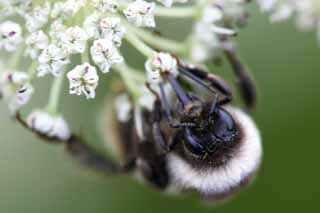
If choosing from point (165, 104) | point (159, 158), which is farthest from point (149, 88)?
point (159, 158)

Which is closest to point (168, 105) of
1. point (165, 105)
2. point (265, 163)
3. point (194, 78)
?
point (165, 105)

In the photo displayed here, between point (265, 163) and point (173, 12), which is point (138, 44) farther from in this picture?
point (265, 163)

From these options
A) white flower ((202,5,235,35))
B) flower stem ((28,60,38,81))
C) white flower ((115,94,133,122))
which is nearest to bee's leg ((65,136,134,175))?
white flower ((115,94,133,122))

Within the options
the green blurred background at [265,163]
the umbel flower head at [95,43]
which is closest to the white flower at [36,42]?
the umbel flower head at [95,43]

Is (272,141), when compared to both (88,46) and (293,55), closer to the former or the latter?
(293,55)

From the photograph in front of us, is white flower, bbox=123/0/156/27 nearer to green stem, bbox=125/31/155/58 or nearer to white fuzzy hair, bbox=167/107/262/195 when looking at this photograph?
green stem, bbox=125/31/155/58
